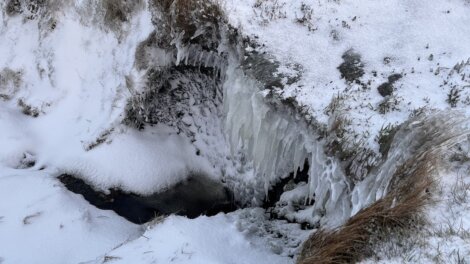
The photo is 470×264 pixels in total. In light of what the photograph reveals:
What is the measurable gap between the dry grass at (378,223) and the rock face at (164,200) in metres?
4.45

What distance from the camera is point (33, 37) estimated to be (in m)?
10.9

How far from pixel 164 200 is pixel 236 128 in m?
2.54

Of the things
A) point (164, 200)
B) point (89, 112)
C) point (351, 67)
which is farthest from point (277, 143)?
point (89, 112)

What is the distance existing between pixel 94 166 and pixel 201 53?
10.4ft

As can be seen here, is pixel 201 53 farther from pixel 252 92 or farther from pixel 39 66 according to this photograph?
pixel 39 66

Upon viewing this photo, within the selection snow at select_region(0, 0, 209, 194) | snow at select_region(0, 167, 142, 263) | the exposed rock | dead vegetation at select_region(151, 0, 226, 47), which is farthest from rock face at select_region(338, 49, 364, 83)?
snow at select_region(0, 167, 142, 263)

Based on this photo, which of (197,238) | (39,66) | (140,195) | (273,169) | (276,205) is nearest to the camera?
(197,238)

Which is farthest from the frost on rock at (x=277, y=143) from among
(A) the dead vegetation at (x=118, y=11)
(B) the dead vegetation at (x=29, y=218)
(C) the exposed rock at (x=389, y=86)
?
(B) the dead vegetation at (x=29, y=218)

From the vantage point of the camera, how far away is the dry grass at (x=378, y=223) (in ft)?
14.2

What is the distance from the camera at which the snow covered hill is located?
199 inches

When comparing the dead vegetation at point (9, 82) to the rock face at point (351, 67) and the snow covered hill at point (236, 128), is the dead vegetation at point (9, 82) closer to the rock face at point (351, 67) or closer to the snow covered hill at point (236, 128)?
the snow covered hill at point (236, 128)

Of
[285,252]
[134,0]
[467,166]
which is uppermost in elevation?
[134,0]

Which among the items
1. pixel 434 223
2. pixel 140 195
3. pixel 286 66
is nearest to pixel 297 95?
pixel 286 66

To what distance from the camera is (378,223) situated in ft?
14.6
